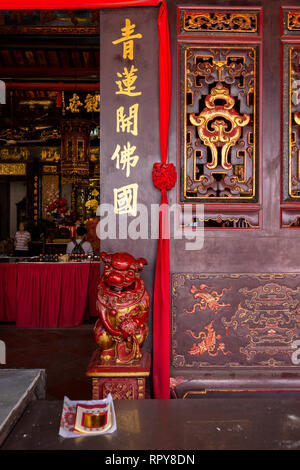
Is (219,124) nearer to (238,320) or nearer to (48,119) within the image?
(238,320)

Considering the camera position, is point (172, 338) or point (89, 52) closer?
point (172, 338)

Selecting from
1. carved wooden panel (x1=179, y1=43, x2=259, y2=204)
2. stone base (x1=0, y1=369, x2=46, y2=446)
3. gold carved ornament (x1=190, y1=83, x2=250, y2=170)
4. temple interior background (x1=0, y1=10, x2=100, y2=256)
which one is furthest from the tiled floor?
temple interior background (x1=0, y1=10, x2=100, y2=256)

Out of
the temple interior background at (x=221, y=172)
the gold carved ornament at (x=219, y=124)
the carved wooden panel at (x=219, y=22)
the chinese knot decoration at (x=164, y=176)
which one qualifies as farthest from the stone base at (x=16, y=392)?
the carved wooden panel at (x=219, y=22)

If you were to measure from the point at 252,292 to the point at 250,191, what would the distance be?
27.2 inches

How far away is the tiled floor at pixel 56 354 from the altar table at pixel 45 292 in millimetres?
149

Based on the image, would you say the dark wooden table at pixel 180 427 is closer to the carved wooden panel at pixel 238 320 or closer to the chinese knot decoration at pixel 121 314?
the chinese knot decoration at pixel 121 314

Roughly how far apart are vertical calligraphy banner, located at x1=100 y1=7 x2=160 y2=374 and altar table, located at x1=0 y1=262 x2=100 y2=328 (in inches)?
102

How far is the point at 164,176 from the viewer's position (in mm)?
2469

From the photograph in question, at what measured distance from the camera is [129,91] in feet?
8.43

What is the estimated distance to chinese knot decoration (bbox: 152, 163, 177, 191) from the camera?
2469 millimetres

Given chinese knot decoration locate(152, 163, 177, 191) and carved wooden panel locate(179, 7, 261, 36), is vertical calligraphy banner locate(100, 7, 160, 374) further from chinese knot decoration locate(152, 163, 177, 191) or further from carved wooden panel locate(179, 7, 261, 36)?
carved wooden panel locate(179, 7, 261, 36)

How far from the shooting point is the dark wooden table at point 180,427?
1.29 metres
